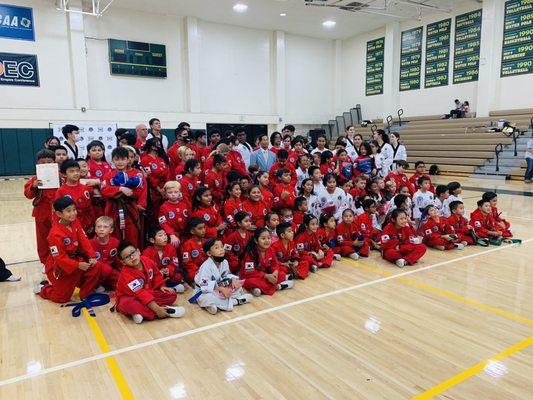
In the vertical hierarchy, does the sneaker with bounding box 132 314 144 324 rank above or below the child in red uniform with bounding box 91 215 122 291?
below

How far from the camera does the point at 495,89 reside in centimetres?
1427

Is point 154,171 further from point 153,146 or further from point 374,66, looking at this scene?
point 374,66

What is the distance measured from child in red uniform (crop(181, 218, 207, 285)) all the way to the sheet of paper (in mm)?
1394

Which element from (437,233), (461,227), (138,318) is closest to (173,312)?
(138,318)

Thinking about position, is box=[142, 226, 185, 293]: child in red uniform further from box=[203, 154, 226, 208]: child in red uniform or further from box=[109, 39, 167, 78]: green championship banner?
box=[109, 39, 167, 78]: green championship banner

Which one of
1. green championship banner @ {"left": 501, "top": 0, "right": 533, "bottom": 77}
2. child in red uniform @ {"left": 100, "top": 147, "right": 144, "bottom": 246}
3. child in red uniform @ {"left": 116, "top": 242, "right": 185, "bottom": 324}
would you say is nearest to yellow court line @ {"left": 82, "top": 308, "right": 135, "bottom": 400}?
child in red uniform @ {"left": 116, "top": 242, "right": 185, "bottom": 324}

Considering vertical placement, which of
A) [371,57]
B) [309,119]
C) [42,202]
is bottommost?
[42,202]

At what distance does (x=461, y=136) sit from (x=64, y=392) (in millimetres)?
15031

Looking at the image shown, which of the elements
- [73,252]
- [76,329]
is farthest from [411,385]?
[73,252]

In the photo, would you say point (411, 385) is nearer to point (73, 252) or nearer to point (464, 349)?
point (464, 349)

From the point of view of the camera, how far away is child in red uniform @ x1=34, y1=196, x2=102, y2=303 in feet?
11.2

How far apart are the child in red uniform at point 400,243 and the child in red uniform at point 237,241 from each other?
1.78 metres

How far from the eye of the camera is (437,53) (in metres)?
15.9

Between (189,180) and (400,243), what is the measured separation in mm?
2712
